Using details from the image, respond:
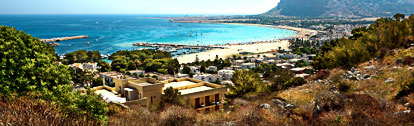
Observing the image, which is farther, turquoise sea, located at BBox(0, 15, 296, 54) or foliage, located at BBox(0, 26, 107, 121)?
turquoise sea, located at BBox(0, 15, 296, 54)

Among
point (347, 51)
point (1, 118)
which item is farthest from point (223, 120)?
point (347, 51)

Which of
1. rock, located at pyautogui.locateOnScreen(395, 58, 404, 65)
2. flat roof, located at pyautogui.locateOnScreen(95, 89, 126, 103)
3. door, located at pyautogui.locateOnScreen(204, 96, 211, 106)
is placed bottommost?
door, located at pyautogui.locateOnScreen(204, 96, 211, 106)

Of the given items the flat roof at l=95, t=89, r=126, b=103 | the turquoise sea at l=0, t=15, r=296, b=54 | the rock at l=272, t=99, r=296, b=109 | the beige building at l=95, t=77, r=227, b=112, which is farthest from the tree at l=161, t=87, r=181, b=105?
the turquoise sea at l=0, t=15, r=296, b=54

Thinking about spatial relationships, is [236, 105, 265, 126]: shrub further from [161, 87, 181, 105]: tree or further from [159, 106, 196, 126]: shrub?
[161, 87, 181, 105]: tree

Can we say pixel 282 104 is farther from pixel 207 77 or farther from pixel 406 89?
pixel 207 77

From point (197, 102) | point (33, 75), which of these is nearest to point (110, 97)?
point (33, 75)

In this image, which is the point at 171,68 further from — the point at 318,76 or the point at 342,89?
the point at 342,89

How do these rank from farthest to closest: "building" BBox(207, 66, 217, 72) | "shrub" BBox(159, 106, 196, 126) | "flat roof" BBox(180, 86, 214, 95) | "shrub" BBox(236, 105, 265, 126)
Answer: "building" BBox(207, 66, 217, 72) < "flat roof" BBox(180, 86, 214, 95) < "shrub" BBox(159, 106, 196, 126) < "shrub" BBox(236, 105, 265, 126)

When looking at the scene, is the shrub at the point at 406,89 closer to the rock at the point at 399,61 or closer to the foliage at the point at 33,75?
the rock at the point at 399,61
